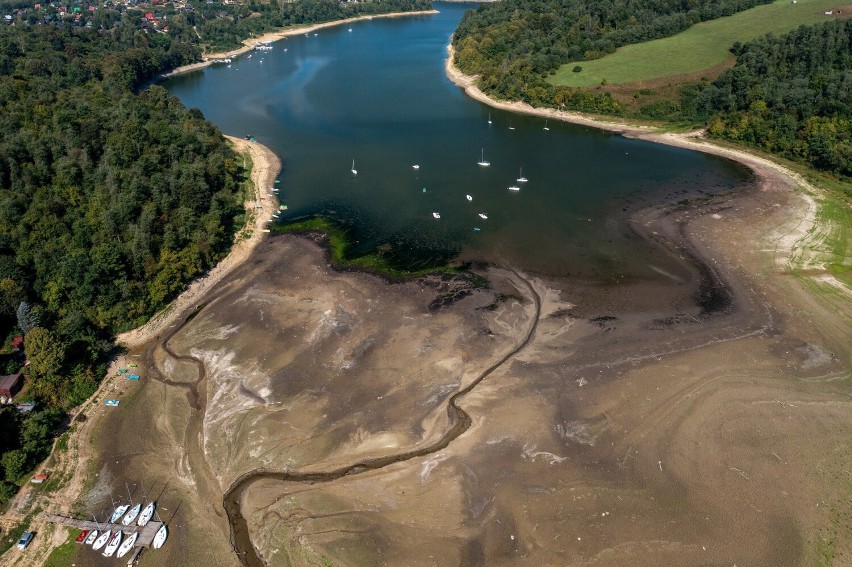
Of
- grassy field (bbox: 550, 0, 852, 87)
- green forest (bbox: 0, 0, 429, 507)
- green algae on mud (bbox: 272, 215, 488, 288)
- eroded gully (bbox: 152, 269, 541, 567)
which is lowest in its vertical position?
eroded gully (bbox: 152, 269, 541, 567)

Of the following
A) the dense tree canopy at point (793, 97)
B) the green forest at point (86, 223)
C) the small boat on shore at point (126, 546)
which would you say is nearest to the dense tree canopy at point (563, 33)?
the dense tree canopy at point (793, 97)

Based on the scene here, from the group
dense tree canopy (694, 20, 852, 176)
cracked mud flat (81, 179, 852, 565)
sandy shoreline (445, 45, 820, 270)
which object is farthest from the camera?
dense tree canopy (694, 20, 852, 176)

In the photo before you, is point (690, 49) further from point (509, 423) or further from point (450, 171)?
point (509, 423)

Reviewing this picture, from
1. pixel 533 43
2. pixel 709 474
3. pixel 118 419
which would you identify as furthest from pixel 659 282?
pixel 533 43

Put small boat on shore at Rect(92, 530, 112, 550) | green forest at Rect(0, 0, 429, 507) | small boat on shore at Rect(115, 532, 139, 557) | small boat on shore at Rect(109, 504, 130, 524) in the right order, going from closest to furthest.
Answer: small boat on shore at Rect(115, 532, 139, 557)
small boat on shore at Rect(92, 530, 112, 550)
small boat on shore at Rect(109, 504, 130, 524)
green forest at Rect(0, 0, 429, 507)

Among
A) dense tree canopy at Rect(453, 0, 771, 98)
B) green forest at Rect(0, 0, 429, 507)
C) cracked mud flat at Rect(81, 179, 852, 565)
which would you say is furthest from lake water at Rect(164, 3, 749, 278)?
green forest at Rect(0, 0, 429, 507)

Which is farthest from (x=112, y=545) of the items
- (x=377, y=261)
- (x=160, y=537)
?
(x=377, y=261)

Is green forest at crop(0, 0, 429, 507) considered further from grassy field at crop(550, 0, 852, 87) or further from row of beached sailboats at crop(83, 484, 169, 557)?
grassy field at crop(550, 0, 852, 87)
